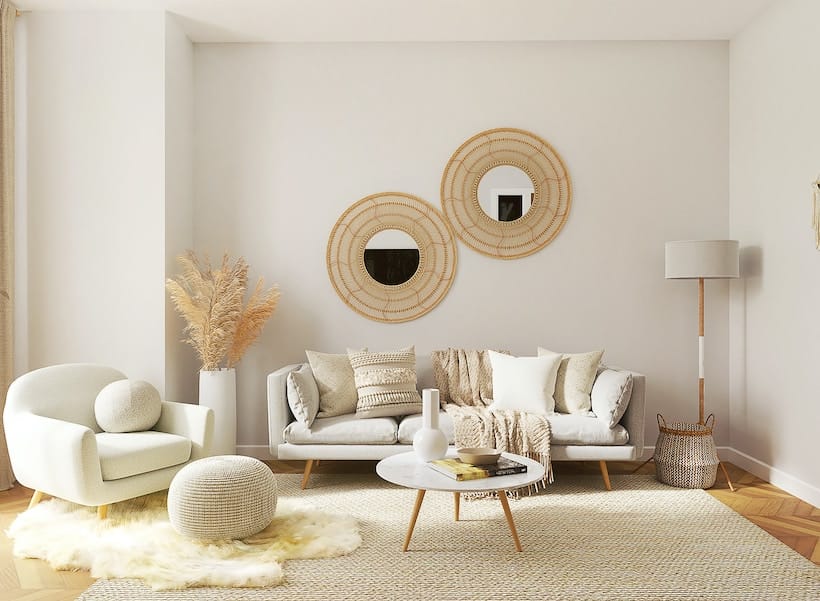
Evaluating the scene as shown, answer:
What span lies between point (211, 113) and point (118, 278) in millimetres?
1409

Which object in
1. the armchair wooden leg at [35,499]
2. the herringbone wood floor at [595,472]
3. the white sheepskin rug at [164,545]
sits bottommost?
the herringbone wood floor at [595,472]

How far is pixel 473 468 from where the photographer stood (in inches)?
119

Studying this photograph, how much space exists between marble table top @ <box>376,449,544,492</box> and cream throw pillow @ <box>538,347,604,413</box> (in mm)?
1046

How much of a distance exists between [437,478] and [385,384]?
4.26ft

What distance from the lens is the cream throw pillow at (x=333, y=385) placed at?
13.9 ft

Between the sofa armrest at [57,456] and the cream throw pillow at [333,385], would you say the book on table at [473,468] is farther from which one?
the sofa armrest at [57,456]

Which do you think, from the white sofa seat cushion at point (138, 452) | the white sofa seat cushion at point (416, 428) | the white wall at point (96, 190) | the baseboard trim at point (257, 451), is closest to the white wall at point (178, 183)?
the white wall at point (96, 190)

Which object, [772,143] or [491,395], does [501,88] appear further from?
[491,395]

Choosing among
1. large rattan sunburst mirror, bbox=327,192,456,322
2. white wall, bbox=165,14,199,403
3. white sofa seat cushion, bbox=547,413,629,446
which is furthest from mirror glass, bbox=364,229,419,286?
white sofa seat cushion, bbox=547,413,629,446

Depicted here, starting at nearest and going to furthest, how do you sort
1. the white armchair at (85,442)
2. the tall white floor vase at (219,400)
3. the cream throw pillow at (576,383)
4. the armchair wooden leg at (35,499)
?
1. the white armchair at (85,442)
2. the armchair wooden leg at (35,499)
3. the cream throw pillow at (576,383)
4. the tall white floor vase at (219,400)

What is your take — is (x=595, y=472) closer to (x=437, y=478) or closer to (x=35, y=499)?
(x=437, y=478)

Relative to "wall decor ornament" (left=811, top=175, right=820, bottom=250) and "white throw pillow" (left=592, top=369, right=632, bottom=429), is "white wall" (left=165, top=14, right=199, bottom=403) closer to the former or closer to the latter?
"white throw pillow" (left=592, top=369, right=632, bottom=429)

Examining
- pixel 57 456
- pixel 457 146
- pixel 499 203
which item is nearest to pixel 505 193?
pixel 499 203

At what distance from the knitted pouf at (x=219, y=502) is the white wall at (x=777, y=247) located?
10.2 feet
